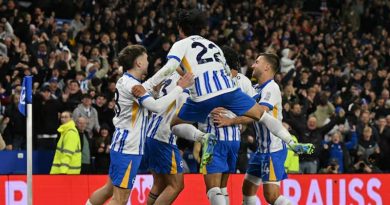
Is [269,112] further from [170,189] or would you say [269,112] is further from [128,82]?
[128,82]

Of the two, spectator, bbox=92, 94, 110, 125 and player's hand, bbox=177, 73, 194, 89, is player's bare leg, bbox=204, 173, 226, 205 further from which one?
spectator, bbox=92, 94, 110, 125

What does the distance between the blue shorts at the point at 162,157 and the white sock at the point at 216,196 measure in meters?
0.61

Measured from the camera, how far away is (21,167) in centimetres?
1936

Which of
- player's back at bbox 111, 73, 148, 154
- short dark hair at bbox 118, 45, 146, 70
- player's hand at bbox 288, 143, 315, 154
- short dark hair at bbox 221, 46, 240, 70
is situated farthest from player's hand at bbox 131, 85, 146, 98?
player's hand at bbox 288, 143, 315, 154

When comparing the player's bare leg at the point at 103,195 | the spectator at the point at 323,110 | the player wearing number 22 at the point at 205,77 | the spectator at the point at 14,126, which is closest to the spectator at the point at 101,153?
the spectator at the point at 14,126

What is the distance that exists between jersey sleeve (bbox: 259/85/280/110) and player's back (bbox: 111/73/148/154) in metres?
1.82

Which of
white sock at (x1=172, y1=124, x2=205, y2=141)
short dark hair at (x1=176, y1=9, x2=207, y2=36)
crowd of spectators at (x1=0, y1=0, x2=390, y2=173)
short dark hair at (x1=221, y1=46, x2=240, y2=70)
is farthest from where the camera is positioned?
crowd of spectators at (x1=0, y1=0, x2=390, y2=173)

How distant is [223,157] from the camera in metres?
14.0

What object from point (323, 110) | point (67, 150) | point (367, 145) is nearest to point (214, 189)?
point (67, 150)

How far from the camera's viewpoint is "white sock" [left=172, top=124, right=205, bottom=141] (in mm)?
13750

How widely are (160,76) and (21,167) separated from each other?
286 inches

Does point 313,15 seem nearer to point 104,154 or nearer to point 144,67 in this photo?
point 104,154

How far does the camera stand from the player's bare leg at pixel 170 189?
13.8 meters

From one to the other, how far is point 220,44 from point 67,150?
9308 millimetres
